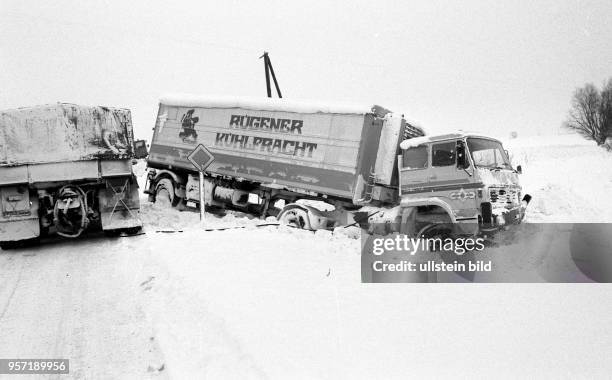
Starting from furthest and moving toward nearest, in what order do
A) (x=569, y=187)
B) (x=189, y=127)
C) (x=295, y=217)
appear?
(x=569, y=187) → (x=189, y=127) → (x=295, y=217)

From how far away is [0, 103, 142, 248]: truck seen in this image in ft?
28.2

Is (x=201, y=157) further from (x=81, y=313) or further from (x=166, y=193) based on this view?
(x=81, y=313)

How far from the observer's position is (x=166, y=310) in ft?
16.3

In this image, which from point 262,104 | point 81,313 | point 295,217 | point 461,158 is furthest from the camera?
point 262,104

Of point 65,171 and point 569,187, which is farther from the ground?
point 65,171

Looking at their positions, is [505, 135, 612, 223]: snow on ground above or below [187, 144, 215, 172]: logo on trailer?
below

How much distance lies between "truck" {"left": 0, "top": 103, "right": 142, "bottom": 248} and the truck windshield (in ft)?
23.7

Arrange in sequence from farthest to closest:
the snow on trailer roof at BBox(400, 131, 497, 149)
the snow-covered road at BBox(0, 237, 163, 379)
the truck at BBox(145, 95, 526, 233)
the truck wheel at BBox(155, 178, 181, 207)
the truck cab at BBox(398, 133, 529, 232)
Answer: the truck wheel at BBox(155, 178, 181, 207), the snow on trailer roof at BBox(400, 131, 497, 149), the truck at BBox(145, 95, 526, 233), the truck cab at BBox(398, 133, 529, 232), the snow-covered road at BBox(0, 237, 163, 379)

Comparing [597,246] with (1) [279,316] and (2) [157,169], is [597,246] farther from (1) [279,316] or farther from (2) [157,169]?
(2) [157,169]

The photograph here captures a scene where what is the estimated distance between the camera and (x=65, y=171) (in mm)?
8852

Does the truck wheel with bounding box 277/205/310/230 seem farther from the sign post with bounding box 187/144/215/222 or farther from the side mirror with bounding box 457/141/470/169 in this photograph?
the side mirror with bounding box 457/141/470/169

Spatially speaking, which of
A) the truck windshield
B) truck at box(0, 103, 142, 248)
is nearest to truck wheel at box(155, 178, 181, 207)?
truck at box(0, 103, 142, 248)

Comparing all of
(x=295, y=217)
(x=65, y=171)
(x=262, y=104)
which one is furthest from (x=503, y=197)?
(x=65, y=171)

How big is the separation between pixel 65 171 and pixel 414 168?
731 cm
